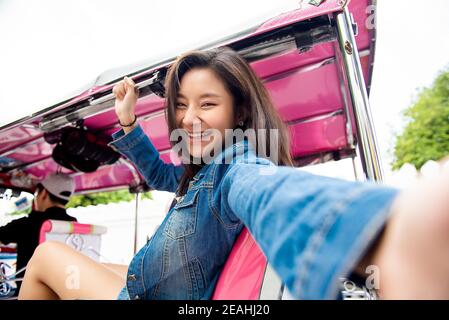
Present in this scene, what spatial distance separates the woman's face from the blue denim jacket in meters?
0.10

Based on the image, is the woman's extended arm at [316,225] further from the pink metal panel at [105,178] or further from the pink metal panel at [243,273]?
the pink metal panel at [105,178]

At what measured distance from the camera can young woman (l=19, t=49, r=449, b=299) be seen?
0.17 m

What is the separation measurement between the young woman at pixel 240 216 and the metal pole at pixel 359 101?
0.16 m

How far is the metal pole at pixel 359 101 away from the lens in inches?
21.6

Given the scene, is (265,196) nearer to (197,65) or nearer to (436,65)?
(197,65)

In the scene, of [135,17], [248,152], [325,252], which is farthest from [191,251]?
[135,17]

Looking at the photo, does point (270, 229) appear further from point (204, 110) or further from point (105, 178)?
point (105, 178)

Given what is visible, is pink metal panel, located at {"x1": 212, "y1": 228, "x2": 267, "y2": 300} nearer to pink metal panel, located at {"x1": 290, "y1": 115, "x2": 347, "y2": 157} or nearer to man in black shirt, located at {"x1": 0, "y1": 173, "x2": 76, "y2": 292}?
pink metal panel, located at {"x1": 290, "y1": 115, "x2": 347, "y2": 157}

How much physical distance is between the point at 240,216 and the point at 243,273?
0.62ft

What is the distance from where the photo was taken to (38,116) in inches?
37.4

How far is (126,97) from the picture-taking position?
775 mm

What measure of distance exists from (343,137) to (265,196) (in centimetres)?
118

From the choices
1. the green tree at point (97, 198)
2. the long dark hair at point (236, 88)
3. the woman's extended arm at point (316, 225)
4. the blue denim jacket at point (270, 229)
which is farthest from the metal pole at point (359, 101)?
the green tree at point (97, 198)

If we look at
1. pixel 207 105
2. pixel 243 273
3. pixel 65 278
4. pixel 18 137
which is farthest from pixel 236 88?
pixel 18 137
